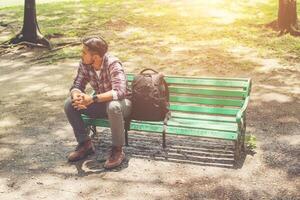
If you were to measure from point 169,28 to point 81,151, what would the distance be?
10.2 meters

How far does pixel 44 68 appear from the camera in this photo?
1192 centimetres

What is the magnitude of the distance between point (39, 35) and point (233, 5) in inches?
377

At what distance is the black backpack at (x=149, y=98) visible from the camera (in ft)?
20.7

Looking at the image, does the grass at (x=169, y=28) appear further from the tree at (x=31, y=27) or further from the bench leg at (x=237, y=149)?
the bench leg at (x=237, y=149)

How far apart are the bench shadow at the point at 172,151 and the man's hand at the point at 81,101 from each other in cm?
82

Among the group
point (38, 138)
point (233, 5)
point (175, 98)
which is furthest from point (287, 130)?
point (233, 5)

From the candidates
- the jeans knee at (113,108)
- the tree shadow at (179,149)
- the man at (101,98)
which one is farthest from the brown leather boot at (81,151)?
the jeans knee at (113,108)

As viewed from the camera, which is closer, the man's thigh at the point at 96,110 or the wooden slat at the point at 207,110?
the man's thigh at the point at 96,110

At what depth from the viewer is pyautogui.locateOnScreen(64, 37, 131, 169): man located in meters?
6.05

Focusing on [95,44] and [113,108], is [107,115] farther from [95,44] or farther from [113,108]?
[95,44]

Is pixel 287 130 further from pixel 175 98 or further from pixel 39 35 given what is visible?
pixel 39 35

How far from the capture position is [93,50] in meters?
6.11

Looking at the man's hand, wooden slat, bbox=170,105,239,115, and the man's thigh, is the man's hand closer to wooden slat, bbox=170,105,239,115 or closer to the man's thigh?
the man's thigh

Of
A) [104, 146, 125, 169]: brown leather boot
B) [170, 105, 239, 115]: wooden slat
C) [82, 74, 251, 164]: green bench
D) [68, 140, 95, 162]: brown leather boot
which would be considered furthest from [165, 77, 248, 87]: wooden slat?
Result: [68, 140, 95, 162]: brown leather boot
